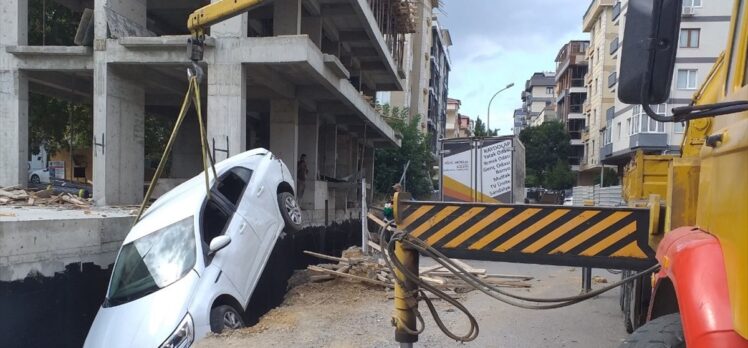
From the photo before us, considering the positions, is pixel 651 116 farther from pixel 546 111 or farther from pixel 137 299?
pixel 546 111

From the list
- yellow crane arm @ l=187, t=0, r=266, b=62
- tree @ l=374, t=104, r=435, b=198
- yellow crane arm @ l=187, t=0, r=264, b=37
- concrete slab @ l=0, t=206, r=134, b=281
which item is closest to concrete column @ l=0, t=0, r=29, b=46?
concrete slab @ l=0, t=206, r=134, b=281

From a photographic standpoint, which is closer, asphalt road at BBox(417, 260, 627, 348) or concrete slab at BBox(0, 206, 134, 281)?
asphalt road at BBox(417, 260, 627, 348)

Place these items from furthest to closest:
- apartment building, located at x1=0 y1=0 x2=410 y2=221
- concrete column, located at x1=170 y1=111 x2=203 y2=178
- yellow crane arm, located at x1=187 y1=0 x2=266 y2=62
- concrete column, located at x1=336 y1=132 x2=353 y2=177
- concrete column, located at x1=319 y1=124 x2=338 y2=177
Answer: concrete column, located at x1=336 y1=132 x2=353 y2=177, concrete column, located at x1=319 y1=124 x2=338 y2=177, concrete column, located at x1=170 y1=111 x2=203 y2=178, apartment building, located at x1=0 y1=0 x2=410 y2=221, yellow crane arm, located at x1=187 y1=0 x2=266 y2=62

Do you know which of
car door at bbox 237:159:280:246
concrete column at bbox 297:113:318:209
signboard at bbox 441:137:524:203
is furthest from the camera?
concrete column at bbox 297:113:318:209

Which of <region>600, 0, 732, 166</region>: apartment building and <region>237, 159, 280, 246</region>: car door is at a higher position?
<region>600, 0, 732, 166</region>: apartment building

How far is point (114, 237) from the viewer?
8727 mm

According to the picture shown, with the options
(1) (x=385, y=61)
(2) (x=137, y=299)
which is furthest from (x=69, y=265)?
(1) (x=385, y=61)

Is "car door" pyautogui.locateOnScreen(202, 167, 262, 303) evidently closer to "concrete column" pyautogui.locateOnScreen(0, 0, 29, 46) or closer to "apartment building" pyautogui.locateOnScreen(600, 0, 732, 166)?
"apartment building" pyautogui.locateOnScreen(600, 0, 732, 166)

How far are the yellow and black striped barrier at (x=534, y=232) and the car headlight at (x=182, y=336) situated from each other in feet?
10.3

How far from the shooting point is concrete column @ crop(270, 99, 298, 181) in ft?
52.8

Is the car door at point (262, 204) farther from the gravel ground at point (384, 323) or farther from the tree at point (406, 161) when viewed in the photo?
the tree at point (406, 161)

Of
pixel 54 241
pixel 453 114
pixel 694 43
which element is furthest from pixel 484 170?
pixel 453 114

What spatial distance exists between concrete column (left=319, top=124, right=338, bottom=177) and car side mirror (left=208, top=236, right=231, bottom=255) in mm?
17027

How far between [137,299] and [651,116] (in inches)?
222
